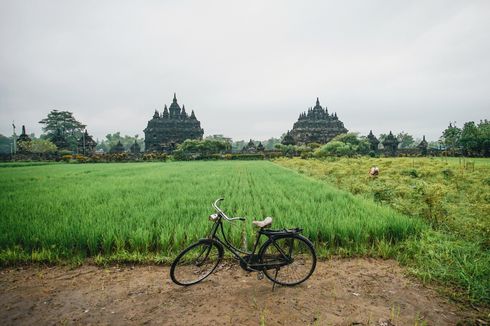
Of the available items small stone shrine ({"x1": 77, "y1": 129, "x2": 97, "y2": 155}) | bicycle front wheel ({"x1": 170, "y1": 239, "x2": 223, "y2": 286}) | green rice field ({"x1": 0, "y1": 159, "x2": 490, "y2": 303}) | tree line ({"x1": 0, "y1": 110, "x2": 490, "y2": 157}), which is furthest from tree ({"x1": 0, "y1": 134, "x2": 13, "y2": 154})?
bicycle front wheel ({"x1": 170, "y1": 239, "x2": 223, "y2": 286})

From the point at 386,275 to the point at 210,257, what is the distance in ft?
7.95

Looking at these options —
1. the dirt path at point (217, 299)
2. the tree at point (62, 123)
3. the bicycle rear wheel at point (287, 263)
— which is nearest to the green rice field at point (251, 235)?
the dirt path at point (217, 299)

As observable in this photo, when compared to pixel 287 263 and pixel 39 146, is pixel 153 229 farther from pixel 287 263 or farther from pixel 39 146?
pixel 39 146

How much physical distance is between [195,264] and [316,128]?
58.6 metres

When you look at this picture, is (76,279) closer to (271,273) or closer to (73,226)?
(73,226)

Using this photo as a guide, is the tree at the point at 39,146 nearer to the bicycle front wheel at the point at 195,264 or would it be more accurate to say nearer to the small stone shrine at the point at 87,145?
the small stone shrine at the point at 87,145

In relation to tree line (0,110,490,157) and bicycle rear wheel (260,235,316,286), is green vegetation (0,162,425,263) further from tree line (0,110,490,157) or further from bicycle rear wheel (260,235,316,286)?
tree line (0,110,490,157)

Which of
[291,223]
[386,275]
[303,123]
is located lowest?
[386,275]

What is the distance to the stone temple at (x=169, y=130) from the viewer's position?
5588cm

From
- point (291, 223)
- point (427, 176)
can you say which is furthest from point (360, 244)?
point (427, 176)

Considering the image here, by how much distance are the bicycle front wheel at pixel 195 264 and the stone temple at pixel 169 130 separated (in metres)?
52.7

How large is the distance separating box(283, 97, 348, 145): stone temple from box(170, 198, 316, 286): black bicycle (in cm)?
5399

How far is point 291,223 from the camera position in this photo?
4.84 metres

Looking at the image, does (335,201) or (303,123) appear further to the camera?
Answer: (303,123)
